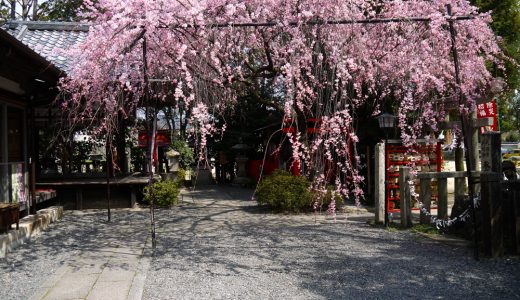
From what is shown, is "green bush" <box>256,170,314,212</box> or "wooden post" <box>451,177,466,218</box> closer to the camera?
"wooden post" <box>451,177,466,218</box>

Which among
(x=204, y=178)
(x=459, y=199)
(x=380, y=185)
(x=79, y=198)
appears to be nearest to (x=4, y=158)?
(x=79, y=198)

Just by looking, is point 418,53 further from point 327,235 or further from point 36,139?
point 36,139

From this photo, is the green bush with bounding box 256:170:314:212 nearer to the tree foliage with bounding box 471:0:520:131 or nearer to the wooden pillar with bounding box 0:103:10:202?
the wooden pillar with bounding box 0:103:10:202

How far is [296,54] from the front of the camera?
716 centimetres

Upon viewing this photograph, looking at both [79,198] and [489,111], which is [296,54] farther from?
[79,198]

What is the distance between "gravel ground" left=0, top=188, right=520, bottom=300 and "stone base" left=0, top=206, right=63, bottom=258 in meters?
0.16

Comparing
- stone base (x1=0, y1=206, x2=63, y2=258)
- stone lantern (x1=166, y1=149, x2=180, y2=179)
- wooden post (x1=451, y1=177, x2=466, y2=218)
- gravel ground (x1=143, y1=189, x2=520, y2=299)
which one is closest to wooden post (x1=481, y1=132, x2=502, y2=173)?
wooden post (x1=451, y1=177, x2=466, y2=218)

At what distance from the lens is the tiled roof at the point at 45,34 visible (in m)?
12.5

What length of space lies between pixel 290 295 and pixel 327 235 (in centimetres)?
345

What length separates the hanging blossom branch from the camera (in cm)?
669

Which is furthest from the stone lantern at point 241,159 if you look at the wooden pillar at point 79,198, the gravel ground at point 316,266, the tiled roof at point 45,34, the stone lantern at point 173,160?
the gravel ground at point 316,266

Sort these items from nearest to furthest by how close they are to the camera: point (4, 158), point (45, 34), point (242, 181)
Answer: point (4, 158) < point (45, 34) < point (242, 181)

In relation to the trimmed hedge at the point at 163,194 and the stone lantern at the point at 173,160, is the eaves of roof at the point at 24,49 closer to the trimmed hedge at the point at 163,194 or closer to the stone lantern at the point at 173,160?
the trimmed hedge at the point at 163,194

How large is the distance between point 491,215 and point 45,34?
1238 centimetres
